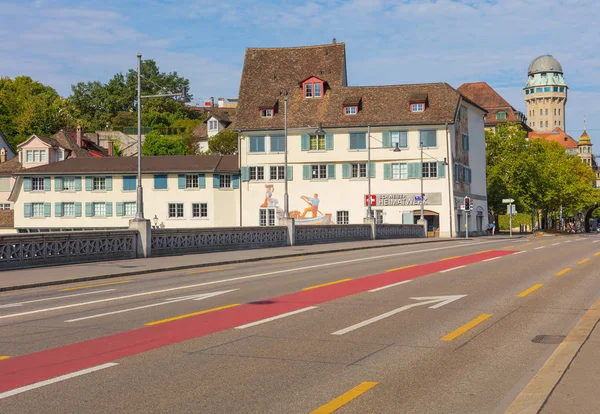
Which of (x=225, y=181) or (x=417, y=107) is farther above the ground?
(x=417, y=107)

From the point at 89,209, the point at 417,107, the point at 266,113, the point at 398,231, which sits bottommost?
the point at 398,231

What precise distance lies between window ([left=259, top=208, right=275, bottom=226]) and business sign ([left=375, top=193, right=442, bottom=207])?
10311mm

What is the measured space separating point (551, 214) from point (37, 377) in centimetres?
11449

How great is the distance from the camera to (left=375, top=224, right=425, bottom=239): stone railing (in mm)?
53750

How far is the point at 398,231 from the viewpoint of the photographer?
188 ft

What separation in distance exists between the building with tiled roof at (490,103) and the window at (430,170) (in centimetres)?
6832

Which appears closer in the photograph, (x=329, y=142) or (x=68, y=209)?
(x=329, y=142)

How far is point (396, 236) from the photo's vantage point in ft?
186

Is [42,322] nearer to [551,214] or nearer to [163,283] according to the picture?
[163,283]

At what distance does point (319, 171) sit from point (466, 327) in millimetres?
63113

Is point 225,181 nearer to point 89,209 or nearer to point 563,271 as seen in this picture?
point 89,209

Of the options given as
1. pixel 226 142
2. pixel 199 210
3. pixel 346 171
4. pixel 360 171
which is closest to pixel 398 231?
pixel 360 171

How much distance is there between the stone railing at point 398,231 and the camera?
5375 cm

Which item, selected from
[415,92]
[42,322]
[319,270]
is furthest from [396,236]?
[42,322]
